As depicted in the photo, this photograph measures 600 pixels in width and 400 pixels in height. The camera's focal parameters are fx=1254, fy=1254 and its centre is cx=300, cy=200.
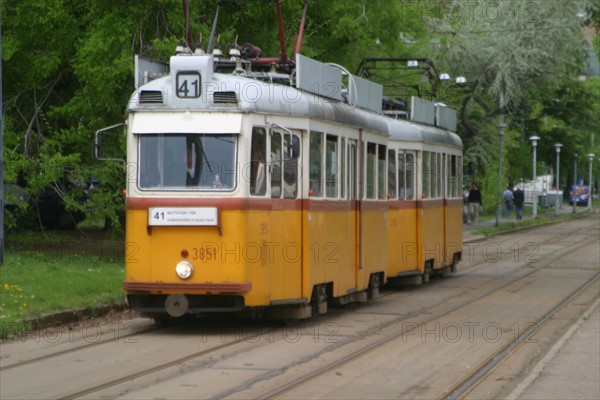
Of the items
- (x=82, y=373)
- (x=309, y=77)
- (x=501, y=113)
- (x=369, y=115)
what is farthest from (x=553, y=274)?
(x=501, y=113)

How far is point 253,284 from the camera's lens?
→ 49.2 ft

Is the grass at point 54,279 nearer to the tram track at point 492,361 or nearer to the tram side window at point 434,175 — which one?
the tram track at point 492,361

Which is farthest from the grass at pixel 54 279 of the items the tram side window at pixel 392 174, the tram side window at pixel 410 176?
the tram side window at pixel 410 176

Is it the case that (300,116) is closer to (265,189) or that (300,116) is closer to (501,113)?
(265,189)

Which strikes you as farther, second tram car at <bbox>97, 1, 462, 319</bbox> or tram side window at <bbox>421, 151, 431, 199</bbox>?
tram side window at <bbox>421, 151, 431, 199</bbox>

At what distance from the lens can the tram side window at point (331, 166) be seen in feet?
55.6

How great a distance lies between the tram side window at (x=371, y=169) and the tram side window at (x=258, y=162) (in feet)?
13.9

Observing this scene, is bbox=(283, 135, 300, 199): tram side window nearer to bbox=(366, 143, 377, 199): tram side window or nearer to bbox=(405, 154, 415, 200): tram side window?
bbox=(366, 143, 377, 199): tram side window

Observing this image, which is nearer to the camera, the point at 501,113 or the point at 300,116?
the point at 300,116

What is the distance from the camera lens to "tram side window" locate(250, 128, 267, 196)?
15.0 metres

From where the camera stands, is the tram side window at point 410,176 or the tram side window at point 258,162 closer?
the tram side window at point 258,162

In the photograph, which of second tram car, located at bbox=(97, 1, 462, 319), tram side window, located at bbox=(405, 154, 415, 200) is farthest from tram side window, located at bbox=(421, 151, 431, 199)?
second tram car, located at bbox=(97, 1, 462, 319)

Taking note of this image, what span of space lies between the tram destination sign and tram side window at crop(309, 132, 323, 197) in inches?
72.6

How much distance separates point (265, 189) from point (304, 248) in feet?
3.67
